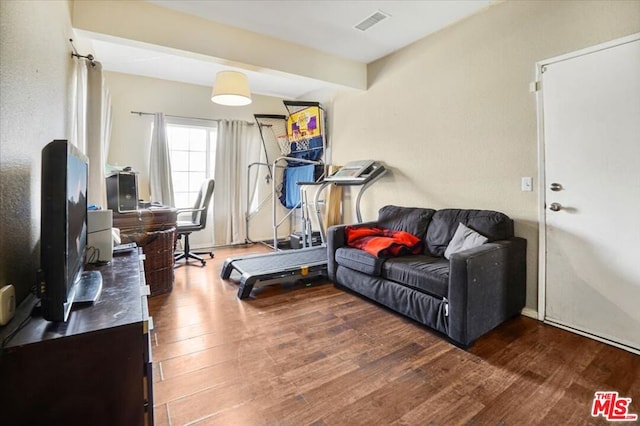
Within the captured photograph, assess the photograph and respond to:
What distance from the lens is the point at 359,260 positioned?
2.83 metres

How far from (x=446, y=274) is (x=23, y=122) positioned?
245 cm

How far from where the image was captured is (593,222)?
217 centimetres

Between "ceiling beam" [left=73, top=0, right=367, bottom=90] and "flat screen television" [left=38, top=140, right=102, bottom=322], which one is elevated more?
"ceiling beam" [left=73, top=0, right=367, bottom=90]

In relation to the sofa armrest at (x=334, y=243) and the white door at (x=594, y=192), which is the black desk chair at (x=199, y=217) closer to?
the sofa armrest at (x=334, y=243)

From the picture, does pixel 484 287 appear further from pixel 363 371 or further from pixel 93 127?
pixel 93 127

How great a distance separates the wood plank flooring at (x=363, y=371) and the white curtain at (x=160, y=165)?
250cm

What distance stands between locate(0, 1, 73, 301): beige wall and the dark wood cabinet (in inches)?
13.9

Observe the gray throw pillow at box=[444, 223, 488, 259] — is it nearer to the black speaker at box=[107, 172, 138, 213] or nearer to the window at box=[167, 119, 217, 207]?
the black speaker at box=[107, 172, 138, 213]

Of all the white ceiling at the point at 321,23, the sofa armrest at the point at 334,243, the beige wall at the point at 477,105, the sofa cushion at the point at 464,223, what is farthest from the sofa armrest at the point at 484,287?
the white ceiling at the point at 321,23

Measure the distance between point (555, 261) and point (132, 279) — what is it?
2887 mm

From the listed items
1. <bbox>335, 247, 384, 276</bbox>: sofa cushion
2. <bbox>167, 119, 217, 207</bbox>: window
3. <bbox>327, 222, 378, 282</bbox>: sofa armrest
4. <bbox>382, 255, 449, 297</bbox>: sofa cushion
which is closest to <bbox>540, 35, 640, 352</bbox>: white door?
<bbox>382, 255, 449, 297</bbox>: sofa cushion

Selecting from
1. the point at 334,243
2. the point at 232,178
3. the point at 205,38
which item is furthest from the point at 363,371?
the point at 232,178

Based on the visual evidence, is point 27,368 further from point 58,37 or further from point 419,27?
point 419,27

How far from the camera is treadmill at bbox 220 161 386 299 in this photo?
9.82 feet
